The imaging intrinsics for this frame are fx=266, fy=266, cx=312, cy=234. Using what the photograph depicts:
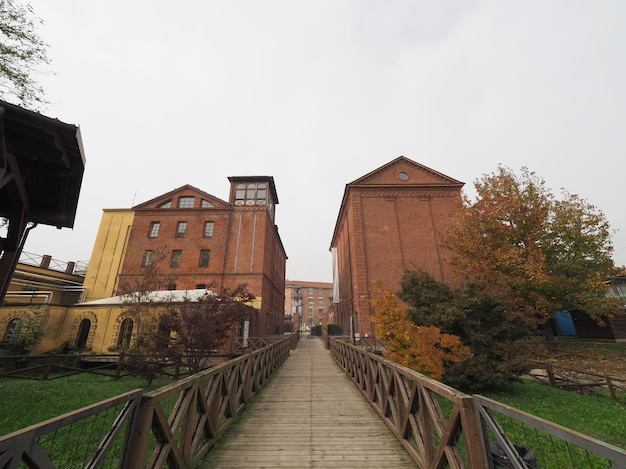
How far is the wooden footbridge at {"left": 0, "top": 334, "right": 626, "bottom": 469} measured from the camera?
6.61ft

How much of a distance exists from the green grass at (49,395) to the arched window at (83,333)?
4.19 m

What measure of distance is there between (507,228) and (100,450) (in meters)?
20.9

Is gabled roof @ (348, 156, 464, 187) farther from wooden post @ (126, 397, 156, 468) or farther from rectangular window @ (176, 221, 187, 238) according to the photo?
wooden post @ (126, 397, 156, 468)

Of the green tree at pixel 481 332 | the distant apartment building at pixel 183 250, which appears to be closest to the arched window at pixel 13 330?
the distant apartment building at pixel 183 250

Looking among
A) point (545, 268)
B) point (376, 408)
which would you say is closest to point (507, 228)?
point (545, 268)

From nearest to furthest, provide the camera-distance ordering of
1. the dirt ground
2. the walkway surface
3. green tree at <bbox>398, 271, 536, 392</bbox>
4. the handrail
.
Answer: the handrail, the walkway surface, green tree at <bbox>398, 271, 536, 392</bbox>, the dirt ground

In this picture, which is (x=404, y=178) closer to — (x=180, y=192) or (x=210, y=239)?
(x=210, y=239)

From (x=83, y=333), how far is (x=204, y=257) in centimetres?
932

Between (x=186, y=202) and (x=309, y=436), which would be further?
(x=186, y=202)

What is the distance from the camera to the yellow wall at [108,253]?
2262 centimetres

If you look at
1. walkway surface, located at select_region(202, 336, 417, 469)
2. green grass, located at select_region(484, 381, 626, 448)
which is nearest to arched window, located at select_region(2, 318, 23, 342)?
walkway surface, located at select_region(202, 336, 417, 469)

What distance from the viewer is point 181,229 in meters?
23.9

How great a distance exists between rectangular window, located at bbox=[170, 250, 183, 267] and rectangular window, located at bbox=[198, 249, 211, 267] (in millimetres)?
1772

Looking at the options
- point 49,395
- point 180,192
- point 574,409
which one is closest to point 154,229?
point 180,192
